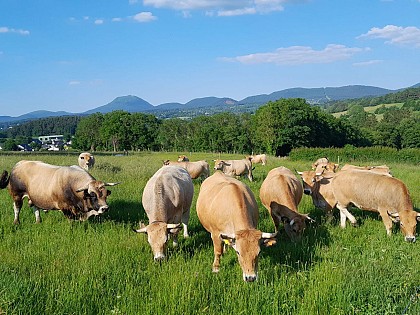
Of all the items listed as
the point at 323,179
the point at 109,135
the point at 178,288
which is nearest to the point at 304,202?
the point at 323,179

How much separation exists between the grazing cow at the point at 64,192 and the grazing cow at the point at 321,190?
654cm

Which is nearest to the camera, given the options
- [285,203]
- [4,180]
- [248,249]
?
[248,249]

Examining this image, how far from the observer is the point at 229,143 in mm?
92938

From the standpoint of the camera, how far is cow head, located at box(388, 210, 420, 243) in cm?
891

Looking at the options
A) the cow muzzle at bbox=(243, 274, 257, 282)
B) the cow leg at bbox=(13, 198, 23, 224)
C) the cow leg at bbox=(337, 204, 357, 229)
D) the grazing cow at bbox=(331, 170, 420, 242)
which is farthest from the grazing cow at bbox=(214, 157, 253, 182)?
the cow muzzle at bbox=(243, 274, 257, 282)

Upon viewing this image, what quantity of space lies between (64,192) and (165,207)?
352 cm

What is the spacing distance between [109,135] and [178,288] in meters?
95.1

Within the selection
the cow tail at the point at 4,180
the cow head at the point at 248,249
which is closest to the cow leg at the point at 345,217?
the cow head at the point at 248,249

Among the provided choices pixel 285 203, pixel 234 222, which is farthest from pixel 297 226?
pixel 234 222

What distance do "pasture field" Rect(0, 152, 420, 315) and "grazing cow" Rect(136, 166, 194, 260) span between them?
42 cm

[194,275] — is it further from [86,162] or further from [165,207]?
[86,162]

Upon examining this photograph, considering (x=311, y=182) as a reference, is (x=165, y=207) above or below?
above

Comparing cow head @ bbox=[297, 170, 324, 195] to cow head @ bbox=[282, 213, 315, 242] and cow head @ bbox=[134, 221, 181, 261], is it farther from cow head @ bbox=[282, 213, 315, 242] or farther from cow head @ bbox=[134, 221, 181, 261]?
cow head @ bbox=[134, 221, 181, 261]

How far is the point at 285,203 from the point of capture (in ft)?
30.9
